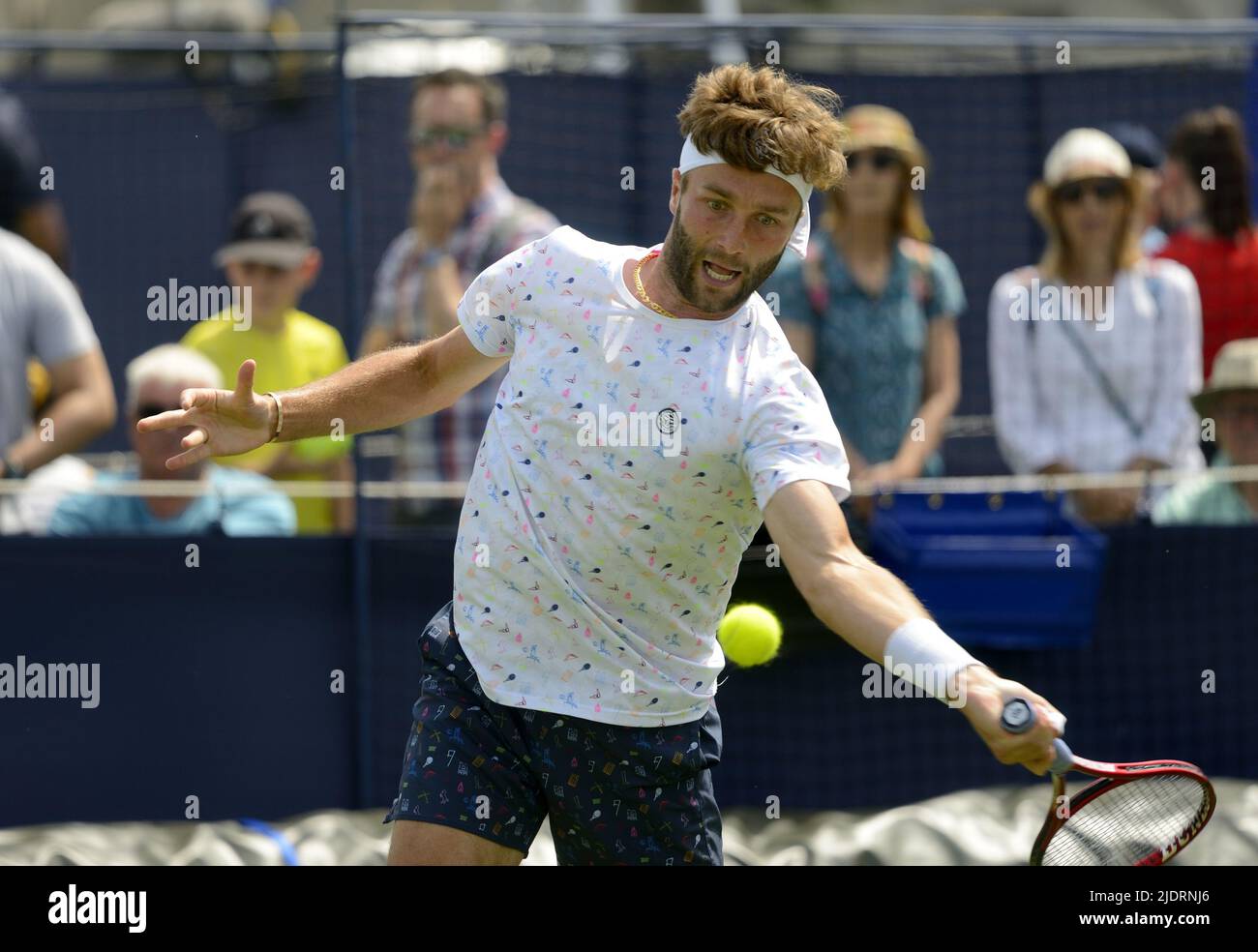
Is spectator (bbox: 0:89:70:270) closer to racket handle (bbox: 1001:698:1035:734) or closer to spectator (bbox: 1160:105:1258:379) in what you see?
spectator (bbox: 1160:105:1258:379)

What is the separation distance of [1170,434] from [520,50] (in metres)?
2.72

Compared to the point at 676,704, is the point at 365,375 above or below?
above

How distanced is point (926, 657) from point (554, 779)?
962 millimetres

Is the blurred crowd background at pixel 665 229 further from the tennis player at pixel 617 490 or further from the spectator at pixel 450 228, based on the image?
the tennis player at pixel 617 490

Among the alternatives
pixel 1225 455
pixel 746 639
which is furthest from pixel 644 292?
pixel 1225 455

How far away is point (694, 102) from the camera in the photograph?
383 cm

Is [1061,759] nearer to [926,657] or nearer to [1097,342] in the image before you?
[926,657]

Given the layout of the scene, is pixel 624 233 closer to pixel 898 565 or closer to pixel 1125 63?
pixel 898 565

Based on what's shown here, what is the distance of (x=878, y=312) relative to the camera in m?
6.76

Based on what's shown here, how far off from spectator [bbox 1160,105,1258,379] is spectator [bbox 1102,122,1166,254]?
0.14m

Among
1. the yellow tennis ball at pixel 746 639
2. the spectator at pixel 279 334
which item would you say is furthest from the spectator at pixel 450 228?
the yellow tennis ball at pixel 746 639

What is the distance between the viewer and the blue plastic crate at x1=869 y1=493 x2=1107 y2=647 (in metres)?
6.64
